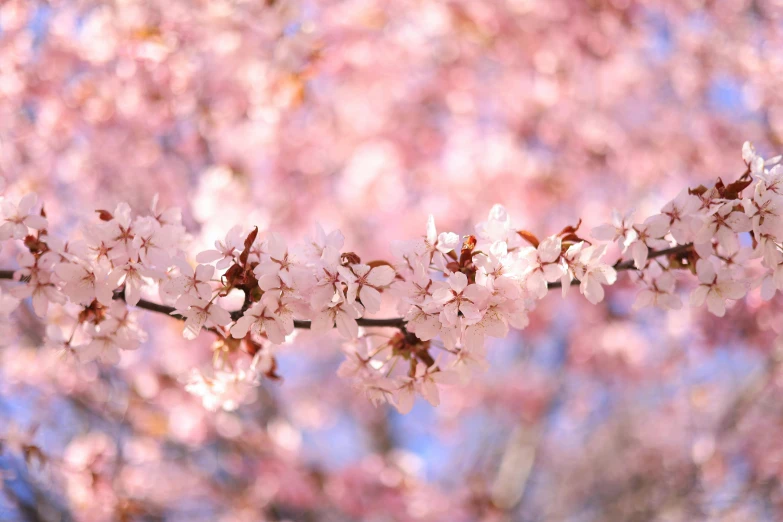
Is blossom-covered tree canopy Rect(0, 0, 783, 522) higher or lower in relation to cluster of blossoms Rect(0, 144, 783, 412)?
higher

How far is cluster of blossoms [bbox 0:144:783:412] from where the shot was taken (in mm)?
1239

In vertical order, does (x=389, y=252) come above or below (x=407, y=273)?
above

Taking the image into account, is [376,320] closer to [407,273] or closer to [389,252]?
[407,273]

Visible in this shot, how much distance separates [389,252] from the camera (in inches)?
188

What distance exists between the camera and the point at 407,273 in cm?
131

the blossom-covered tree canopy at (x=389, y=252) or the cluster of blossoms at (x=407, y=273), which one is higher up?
the blossom-covered tree canopy at (x=389, y=252)

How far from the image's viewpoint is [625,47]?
4.63 metres

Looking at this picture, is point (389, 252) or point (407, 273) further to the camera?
point (389, 252)

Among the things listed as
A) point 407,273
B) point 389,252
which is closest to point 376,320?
point 407,273

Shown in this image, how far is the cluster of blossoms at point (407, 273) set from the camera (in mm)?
1239

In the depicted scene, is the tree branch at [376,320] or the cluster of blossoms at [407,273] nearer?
the cluster of blossoms at [407,273]

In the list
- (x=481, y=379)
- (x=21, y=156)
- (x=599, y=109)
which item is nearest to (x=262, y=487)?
(x=481, y=379)

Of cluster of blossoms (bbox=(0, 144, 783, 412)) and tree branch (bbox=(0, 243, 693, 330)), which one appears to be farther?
tree branch (bbox=(0, 243, 693, 330))

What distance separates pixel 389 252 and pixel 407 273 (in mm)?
3476
